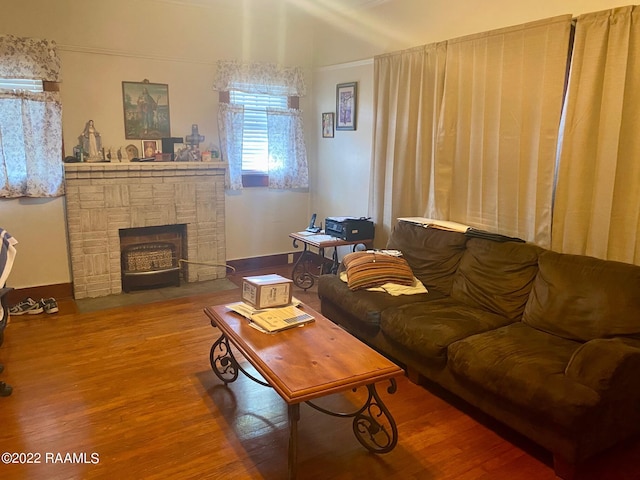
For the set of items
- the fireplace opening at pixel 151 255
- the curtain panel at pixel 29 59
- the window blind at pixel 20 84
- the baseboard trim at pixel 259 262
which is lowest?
the baseboard trim at pixel 259 262

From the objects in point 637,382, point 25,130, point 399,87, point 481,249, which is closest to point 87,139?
point 25,130

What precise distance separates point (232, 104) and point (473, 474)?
4.14 m

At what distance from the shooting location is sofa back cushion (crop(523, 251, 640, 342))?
94.9 inches

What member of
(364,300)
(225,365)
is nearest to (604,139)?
(364,300)

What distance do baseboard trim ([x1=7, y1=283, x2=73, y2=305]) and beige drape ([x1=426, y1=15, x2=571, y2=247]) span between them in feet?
11.3

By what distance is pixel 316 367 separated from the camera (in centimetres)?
215

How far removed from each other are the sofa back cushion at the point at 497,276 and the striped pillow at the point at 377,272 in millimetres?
365

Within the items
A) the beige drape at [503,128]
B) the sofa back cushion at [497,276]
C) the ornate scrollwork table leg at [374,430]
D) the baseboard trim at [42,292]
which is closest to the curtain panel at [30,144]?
the baseboard trim at [42,292]

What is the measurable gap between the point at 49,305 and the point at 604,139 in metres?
4.34

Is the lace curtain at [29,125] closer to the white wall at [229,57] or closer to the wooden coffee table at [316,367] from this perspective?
the white wall at [229,57]

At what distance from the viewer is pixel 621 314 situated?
7.88 ft

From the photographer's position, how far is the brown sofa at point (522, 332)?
6.85ft

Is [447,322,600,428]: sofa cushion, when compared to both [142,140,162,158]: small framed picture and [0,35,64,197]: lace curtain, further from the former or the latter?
[0,35,64,197]: lace curtain

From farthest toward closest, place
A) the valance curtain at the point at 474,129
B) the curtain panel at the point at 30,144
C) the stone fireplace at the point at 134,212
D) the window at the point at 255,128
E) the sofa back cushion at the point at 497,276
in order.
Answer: the window at the point at 255,128 < the stone fireplace at the point at 134,212 < the curtain panel at the point at 30,144 < the valance curtain at the point at 474,129 < the sofa back cushion at the point at 497,276
